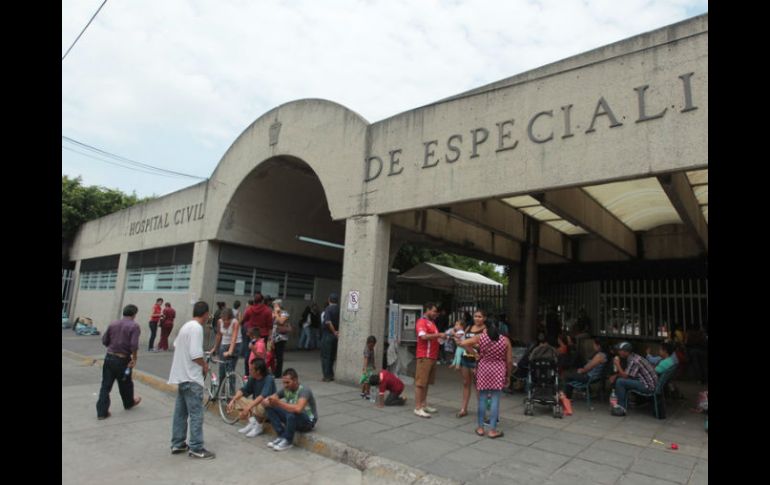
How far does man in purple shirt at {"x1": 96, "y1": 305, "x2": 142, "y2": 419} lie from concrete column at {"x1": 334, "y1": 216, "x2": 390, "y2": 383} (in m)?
3.76

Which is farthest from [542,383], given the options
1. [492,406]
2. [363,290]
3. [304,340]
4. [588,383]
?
[304,340]

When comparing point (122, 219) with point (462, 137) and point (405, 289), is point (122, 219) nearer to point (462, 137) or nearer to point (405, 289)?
point (405, 289)

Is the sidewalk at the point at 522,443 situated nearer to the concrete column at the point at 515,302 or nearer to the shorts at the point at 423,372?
the shorts at the point at 423,372

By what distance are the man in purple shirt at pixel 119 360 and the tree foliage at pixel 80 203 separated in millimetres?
20600

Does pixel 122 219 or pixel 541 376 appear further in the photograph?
pixel 122 219

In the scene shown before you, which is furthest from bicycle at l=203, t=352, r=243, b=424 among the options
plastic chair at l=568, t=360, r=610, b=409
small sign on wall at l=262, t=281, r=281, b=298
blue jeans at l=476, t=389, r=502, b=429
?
small sign on wall at l=262, t=281, r=281, b=298

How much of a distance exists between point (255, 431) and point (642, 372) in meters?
6.05

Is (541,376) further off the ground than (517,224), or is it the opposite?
(517,224)

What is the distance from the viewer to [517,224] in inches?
511

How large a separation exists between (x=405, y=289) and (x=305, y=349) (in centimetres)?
452

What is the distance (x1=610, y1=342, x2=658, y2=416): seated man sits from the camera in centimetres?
704

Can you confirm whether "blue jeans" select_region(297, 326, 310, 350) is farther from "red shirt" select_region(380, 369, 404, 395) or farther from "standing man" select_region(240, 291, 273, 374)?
"red shirt" select_region(380, 369, 404, 395)

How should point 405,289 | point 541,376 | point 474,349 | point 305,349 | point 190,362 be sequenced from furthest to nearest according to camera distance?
point 405,289
point 305,349
point 541,376
point 474,349
point 190,362

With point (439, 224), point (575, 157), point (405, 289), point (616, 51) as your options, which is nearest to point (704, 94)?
point (575, 157)
